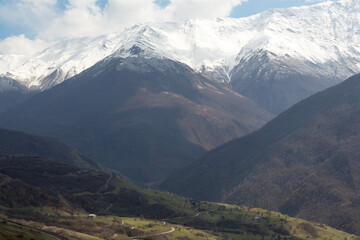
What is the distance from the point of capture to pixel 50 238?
651ft

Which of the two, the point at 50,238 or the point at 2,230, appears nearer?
the point at 2,230

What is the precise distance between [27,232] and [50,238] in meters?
8.13

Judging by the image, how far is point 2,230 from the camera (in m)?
182

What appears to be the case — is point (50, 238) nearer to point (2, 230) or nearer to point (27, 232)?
point (27, 232)

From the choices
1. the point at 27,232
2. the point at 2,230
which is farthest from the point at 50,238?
the point at 2,230

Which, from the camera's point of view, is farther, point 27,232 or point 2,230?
point 27,232

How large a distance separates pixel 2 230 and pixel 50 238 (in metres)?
20.2

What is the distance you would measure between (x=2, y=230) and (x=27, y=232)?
13.0 meters

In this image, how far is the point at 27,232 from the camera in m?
194
